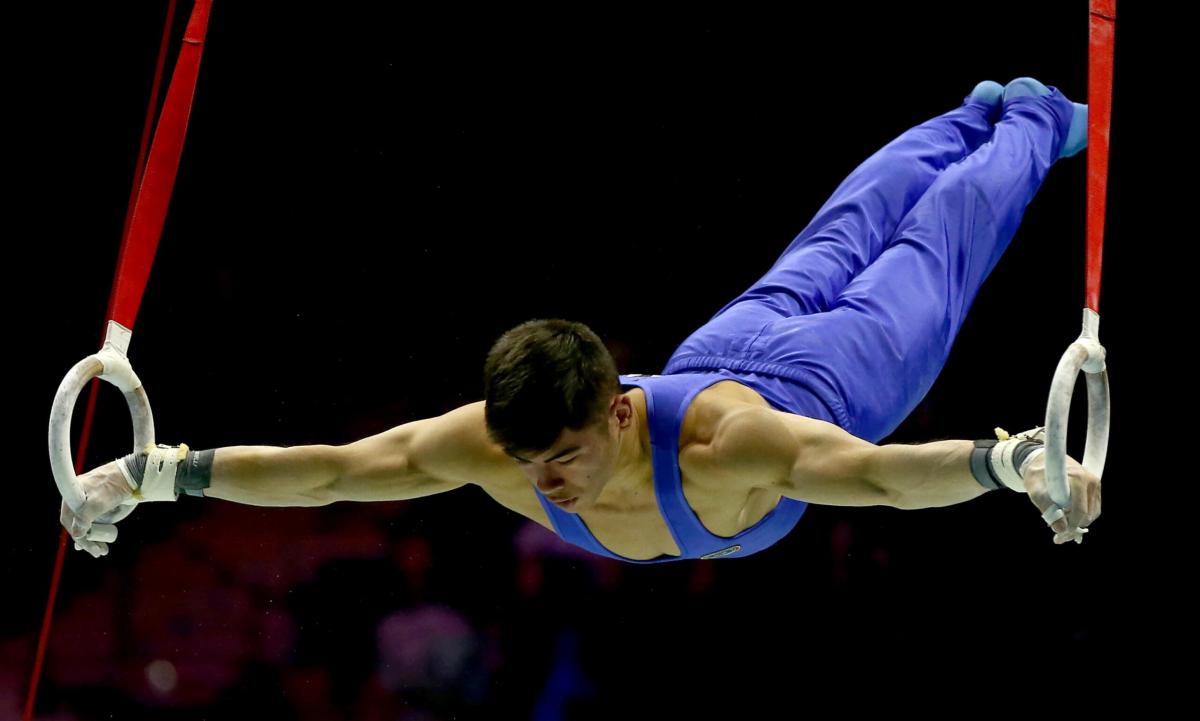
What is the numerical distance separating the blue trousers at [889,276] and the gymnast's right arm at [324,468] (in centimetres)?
60

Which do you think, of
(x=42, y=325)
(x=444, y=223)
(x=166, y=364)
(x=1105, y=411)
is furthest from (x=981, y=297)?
(x=42, y=325)

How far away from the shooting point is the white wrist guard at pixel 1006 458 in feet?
7.45

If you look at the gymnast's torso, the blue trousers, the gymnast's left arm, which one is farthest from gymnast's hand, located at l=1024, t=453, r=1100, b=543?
the blue trousers

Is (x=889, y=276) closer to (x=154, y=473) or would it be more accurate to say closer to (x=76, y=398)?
(x=154, y=473)

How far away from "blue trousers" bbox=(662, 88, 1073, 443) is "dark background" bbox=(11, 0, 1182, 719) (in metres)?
0.72

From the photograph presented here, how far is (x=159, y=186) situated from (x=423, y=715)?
85.5 inches

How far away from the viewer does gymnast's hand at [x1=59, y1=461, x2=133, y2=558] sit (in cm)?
275

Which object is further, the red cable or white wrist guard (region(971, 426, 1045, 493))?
the red cable

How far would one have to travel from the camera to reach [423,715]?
14.8 ft

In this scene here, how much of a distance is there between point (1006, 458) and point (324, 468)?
4.30 ft

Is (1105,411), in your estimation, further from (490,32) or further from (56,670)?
(56,670)

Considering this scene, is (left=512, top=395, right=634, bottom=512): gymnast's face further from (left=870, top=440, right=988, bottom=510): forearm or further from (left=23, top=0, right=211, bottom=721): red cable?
(left=23, top=0, right=211, bottom=721): red cable

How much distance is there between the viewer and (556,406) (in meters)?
2.52

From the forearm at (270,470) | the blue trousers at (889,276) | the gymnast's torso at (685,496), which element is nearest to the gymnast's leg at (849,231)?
the blue trousers at (889,276)
